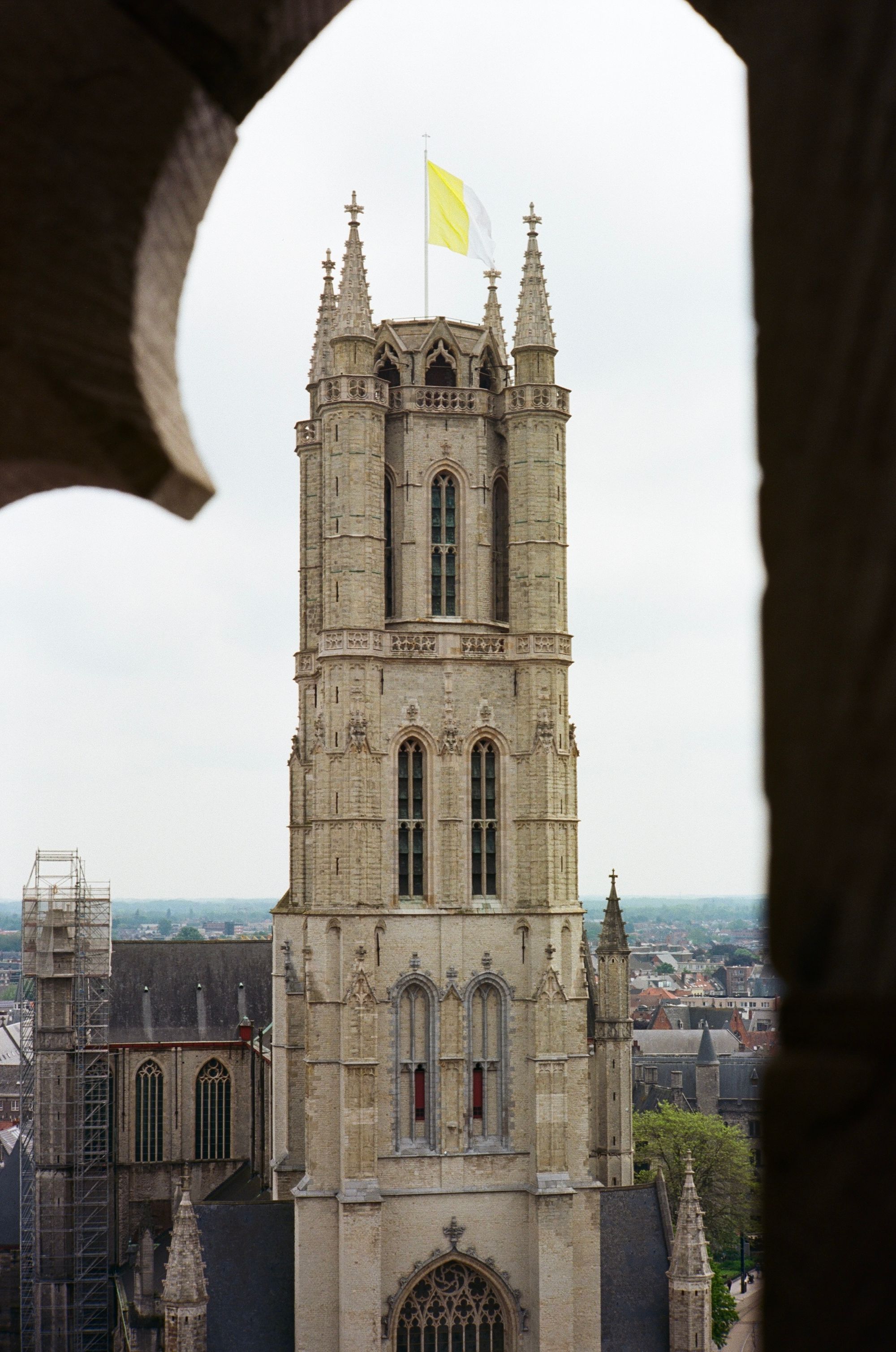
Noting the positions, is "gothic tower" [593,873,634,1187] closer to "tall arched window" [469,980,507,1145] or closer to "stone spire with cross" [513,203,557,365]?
"tall arched window" [469,980,507,1145]

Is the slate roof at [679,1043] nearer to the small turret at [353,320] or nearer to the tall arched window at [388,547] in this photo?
the tall arched window at [388,547]

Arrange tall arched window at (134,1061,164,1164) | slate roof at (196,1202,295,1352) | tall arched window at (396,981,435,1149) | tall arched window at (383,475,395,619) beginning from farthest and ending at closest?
1. tall arched window at (134,1061,164,1164)
2. tall arched window at (383,475,395,619)
3. slate roof at (196,1202,295,1352)
4. tall arched window at (396,981,435,1149)

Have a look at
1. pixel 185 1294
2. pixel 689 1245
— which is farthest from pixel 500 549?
pixel 185 1294

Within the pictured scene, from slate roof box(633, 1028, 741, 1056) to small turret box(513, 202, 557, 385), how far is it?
173 ft

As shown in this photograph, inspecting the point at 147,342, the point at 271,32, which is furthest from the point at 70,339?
the point at 271,32

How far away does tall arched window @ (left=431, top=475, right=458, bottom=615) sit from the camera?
1174 inches

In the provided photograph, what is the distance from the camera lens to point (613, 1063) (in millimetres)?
35688

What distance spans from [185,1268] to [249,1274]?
189 cm

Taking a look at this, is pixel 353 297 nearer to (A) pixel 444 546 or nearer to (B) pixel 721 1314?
(A) pixel 444 546

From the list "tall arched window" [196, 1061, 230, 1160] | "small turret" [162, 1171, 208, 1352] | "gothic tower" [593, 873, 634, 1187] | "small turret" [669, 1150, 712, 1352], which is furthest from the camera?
"tall arched window" [196, 1061, 230, 1160]

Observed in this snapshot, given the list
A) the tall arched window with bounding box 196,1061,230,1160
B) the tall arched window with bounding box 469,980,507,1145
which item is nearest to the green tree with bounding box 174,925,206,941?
the tall arched window with bounding box 196,1061,230,1160

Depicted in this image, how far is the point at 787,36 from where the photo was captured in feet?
3.32

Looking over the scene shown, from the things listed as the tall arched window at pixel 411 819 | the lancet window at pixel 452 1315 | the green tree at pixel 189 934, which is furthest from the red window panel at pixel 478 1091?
the green tree at pixel 189 934

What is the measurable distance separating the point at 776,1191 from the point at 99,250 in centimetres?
114
